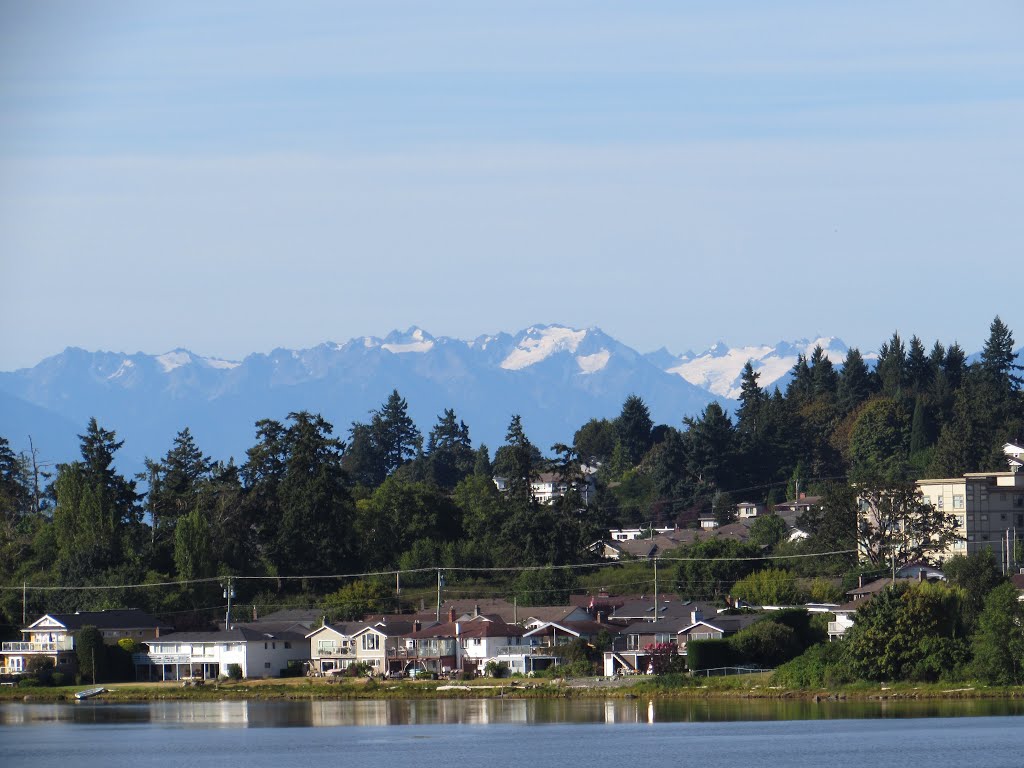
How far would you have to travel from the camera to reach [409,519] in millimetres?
93562

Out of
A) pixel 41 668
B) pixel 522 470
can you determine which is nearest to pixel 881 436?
pixel 522 470

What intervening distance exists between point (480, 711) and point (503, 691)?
25.1ft

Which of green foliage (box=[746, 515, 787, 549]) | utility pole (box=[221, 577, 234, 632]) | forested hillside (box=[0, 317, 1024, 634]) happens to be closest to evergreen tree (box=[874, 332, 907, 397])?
forested hillside (box=[0, 317, 1024, 634])

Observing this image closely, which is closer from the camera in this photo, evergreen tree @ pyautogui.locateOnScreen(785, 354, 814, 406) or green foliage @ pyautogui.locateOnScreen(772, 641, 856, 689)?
green foliage @ pyautogui.locateOnScreen(772, 641, 856, 689)

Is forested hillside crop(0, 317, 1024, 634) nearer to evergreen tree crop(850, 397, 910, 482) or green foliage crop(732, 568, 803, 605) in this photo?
evergreen tree crop(850, 397, 910, 482)

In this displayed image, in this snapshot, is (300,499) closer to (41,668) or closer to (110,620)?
(110,620)

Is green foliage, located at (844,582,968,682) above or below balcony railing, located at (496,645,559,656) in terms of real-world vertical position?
above

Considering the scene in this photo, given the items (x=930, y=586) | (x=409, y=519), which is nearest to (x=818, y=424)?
(x=409, y=519)

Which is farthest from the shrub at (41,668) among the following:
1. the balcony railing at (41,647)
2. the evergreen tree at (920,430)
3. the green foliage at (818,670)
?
the evergreen tree at (920,430)

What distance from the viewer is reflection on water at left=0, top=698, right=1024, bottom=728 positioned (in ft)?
169

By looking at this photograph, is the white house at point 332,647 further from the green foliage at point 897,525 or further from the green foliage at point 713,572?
the green foliage at point 897,525

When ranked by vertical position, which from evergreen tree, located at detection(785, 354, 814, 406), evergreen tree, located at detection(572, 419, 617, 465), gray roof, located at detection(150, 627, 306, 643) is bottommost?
gray roof, located at detection(150, 627, 306, 643)

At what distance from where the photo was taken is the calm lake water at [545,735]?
4253cm

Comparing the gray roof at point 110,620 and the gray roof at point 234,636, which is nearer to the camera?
the gray roof at point 234,636
